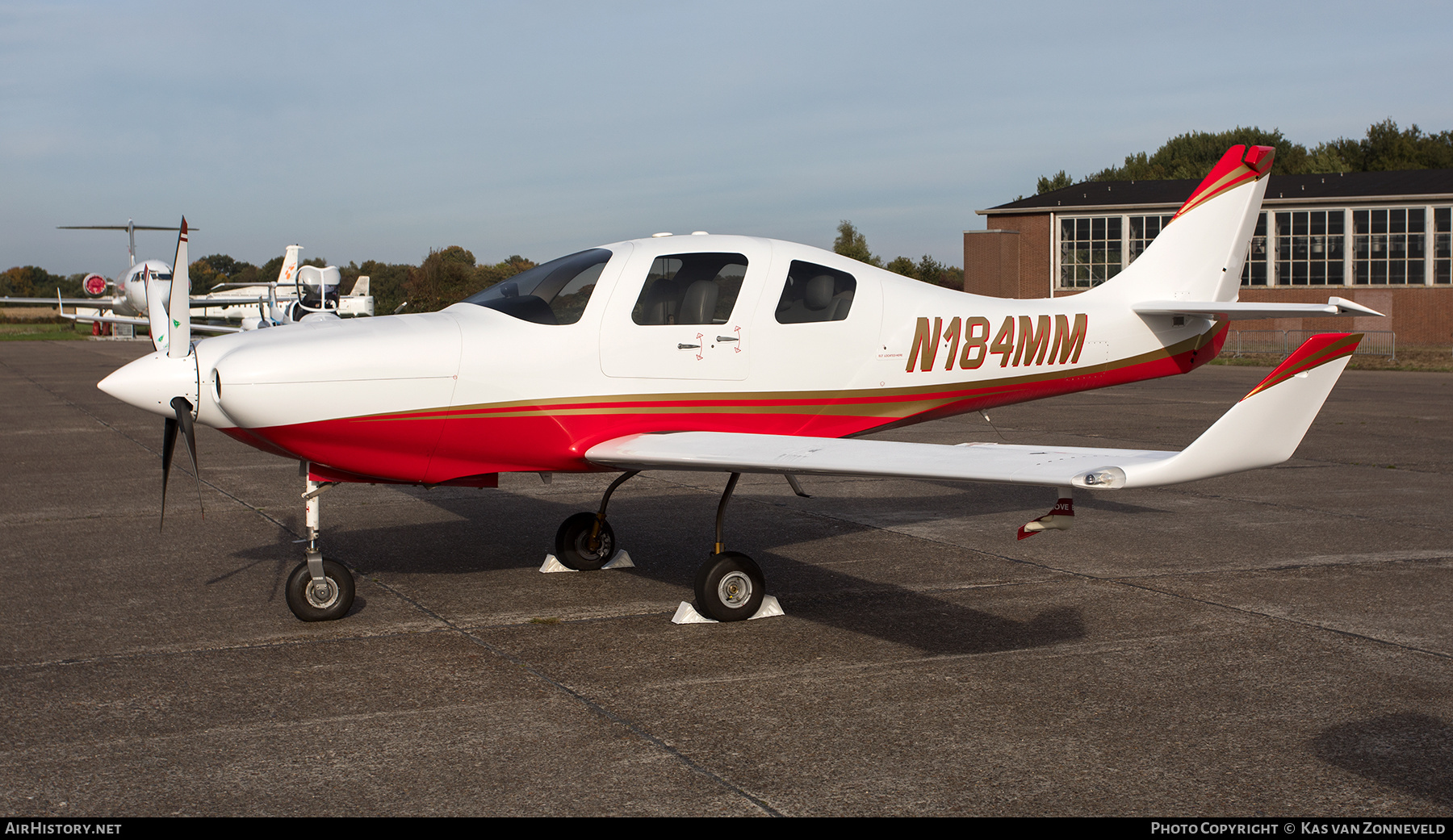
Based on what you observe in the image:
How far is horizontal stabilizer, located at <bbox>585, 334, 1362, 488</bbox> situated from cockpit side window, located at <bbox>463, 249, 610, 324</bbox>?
2.94ft

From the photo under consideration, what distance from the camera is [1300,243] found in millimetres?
54531

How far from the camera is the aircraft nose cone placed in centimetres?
567

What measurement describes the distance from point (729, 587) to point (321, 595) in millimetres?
2293

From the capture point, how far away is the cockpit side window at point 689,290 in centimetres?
669

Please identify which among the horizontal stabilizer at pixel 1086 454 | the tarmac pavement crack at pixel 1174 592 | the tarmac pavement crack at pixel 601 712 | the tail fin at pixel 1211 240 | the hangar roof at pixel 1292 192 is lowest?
the tarmac pavement crack at pixel 1174 592

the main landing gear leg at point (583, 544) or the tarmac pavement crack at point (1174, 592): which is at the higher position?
the main landing gear leg at point (583, 544)

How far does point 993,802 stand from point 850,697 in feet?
4.02

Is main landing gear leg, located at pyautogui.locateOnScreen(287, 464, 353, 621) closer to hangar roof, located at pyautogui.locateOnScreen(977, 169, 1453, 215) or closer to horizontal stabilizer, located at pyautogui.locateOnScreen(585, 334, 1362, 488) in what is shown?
horizontal stabilizer, located at pyautogui.locateOnScreen(585, 334, 1362, 488)

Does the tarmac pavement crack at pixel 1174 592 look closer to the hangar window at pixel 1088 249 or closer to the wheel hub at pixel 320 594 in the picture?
the wheel hub at pixel 320 594

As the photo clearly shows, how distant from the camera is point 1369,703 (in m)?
4.82

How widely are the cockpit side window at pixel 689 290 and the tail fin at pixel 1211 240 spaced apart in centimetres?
358

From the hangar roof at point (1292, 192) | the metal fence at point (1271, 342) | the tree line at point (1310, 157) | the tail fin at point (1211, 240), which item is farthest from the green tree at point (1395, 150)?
the tail fin at point (1211, 240)
